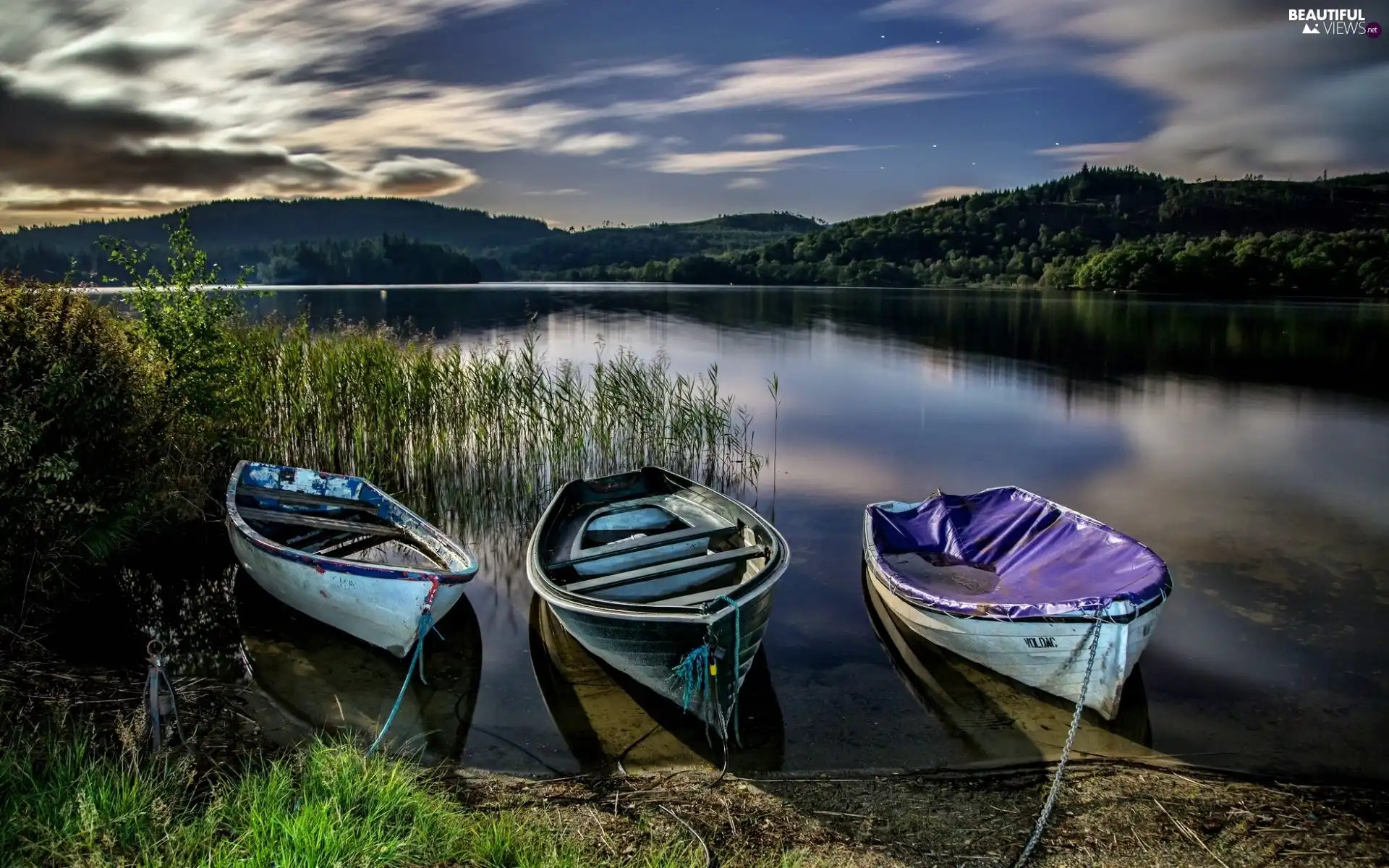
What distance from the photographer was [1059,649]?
24.0 feet

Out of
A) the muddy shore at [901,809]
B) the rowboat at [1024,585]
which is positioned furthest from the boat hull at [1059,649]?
the muddy shore at [901,809]

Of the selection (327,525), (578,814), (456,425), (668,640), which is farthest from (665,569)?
(456,425)

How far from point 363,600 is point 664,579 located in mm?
3042

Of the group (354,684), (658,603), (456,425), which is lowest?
(354,684)

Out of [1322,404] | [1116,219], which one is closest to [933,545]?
[1322,404]

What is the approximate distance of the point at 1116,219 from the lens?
12406 centimetres

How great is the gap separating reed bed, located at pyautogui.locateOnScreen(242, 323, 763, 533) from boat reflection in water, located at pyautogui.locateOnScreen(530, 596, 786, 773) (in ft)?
17.2

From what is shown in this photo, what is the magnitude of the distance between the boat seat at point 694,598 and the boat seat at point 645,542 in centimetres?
90

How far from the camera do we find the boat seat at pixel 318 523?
10391 millimetres

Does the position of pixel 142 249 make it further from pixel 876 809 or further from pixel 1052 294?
pixel 1052 294

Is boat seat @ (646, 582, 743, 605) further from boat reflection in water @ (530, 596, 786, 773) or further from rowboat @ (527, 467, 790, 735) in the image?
boat reflection in water @ (530, 596, 786, 773)

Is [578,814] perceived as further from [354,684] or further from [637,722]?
[354,684]

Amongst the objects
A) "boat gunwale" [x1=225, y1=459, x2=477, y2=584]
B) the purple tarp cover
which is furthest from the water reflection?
the purple tarp cover

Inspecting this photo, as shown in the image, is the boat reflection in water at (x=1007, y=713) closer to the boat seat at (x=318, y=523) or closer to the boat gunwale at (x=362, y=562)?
the boat gunwale at (x=362, y=562)
